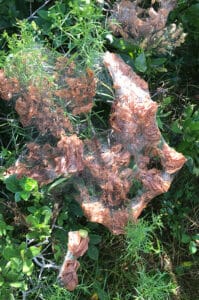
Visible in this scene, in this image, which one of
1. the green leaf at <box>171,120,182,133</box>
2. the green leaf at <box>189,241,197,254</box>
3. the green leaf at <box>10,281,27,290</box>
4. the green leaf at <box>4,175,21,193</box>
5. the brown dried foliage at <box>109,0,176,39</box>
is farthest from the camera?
the green leaf at <box>189,241,197,254</box>

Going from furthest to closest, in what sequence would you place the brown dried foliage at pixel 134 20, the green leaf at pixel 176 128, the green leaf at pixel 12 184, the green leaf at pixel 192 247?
1. the green leaf at pixel 192 247
2. the green leaf at pixel 176 128
3. the brown dried foliage at pixel 134 20
4. the green leaf at pixel 12 184

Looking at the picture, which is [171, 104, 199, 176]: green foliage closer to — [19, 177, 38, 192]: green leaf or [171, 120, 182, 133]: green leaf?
[171, 120, 182, 133]: green leaf

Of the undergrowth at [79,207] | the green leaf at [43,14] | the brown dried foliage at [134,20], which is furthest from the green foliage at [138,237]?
the green leaf at [43,14]

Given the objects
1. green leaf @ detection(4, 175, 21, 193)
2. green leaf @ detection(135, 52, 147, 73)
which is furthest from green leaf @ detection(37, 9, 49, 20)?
green leaf @ detection(4, 175, 21, 193)

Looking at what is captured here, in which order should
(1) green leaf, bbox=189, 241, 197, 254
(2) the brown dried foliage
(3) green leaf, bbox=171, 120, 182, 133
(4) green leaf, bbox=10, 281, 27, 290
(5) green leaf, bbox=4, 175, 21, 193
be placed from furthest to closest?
(1) green leaf, bbox=189, 241, 197, 254 < (3) green leaf, bbox=171, 120, 182, 133 < (2) the brown dried foliage < (5) green leaf, bbox=4, 175, 21, 193 < (4) green leaf, bbox=10, 281, 27, 290

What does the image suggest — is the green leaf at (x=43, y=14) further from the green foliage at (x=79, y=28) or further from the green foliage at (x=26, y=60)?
the green foliage at (x=26, y=60)

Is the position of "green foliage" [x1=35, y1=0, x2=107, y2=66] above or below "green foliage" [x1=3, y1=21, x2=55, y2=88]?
above

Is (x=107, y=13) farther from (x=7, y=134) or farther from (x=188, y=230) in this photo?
(x=188, y=230)
